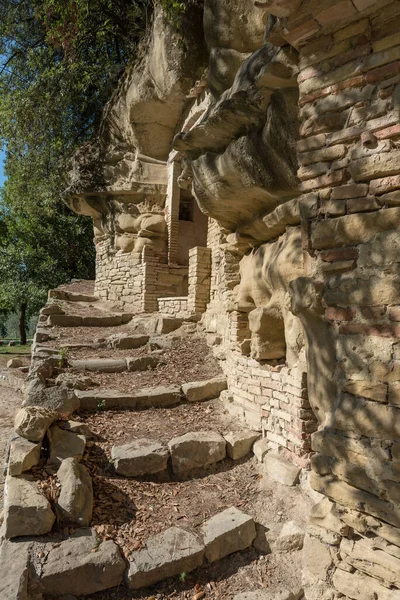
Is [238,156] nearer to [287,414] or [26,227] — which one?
[287,414]

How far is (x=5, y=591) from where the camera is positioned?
254cm

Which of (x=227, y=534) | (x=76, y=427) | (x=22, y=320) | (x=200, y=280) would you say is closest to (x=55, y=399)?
(x=76, y=427)

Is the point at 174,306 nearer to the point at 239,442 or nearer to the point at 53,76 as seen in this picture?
the point at 239,442

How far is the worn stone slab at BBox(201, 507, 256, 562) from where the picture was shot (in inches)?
130

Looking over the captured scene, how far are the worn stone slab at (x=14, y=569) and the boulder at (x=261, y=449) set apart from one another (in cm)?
255

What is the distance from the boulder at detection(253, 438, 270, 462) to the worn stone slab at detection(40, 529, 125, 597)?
6.47 feet

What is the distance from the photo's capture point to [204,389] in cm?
591

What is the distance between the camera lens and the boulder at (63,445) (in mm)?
3805

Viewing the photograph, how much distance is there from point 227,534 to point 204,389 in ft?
8.64

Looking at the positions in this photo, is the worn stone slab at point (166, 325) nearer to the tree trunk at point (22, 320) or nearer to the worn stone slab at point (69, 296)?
the worn stone slab at point (69, 296)

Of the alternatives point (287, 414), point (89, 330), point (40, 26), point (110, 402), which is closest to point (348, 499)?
point (287, 414)

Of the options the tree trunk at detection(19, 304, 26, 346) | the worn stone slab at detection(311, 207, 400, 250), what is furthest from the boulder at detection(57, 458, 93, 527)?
the tree trunk at detection(19, 304, 26, 346)

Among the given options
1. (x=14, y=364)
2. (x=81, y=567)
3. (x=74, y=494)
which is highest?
(x=74, y=494)

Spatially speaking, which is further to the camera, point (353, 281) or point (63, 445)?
point (63, 445)
